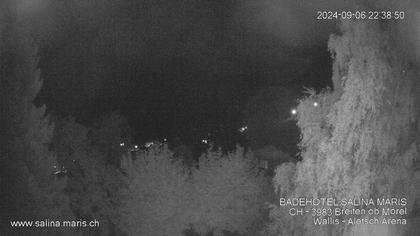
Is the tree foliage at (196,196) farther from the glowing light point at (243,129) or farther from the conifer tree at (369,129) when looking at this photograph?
the conifer tree at (369,129)

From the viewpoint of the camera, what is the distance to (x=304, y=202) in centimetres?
436

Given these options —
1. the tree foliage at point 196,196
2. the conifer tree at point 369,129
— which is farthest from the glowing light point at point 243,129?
the conifer tree at point 369,129

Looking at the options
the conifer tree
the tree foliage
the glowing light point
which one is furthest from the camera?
the glowing light point

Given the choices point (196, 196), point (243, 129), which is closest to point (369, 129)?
point (196, 196)

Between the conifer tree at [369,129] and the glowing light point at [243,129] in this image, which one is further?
the glowing light point at [243,129]

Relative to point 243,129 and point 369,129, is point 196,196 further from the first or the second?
point 369,129

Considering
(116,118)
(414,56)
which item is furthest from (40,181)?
(414,56)

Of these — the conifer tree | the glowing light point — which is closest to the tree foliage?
the glowing light point

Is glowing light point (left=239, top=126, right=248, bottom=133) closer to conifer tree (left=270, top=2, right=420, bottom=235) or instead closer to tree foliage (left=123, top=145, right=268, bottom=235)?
tree foliage (left=123, top=145, right=268, bottom=235)

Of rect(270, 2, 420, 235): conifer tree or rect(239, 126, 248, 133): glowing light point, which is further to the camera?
rect(239, 126, 248, 133): glowing light point

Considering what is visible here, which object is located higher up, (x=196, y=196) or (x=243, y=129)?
(x=243, y=129)

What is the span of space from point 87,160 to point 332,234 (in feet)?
11.1

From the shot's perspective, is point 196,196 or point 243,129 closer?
point 196,196

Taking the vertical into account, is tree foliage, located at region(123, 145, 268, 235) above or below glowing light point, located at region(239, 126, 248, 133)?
below
